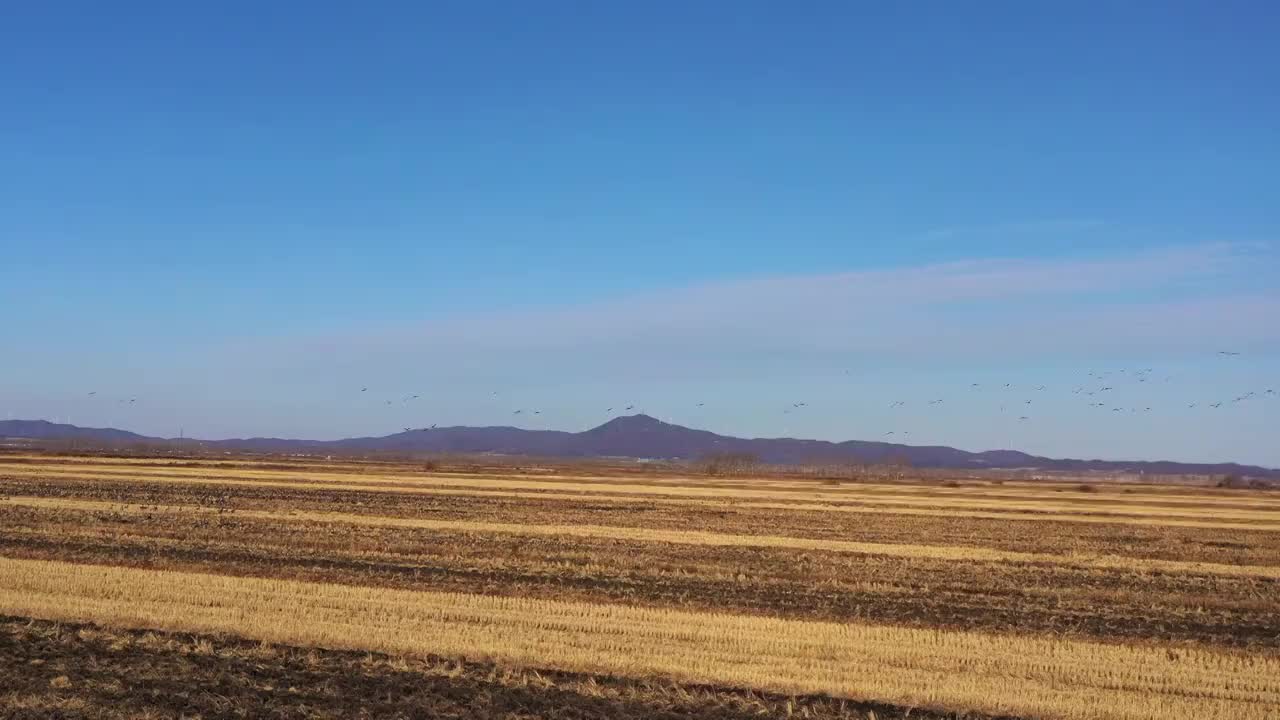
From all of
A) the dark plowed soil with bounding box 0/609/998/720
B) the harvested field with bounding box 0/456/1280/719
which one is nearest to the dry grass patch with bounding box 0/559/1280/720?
the harvested field with bounding box 0/456/1280/719

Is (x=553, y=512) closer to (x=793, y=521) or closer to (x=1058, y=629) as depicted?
(x=793, y=521)

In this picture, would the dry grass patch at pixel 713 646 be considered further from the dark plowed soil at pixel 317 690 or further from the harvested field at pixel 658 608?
the dark plowed soil at pixel 317 690

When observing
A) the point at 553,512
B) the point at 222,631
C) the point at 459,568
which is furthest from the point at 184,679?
the point at 553,512

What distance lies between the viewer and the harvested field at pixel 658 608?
46.4ft

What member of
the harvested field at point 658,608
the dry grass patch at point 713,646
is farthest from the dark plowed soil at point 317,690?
the dry grass patch at point 713,646

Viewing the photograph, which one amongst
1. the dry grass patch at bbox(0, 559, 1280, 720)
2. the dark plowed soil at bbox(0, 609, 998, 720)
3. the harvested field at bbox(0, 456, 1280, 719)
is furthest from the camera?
the dry grass patch at bbox(0, 559, 1280, 720)

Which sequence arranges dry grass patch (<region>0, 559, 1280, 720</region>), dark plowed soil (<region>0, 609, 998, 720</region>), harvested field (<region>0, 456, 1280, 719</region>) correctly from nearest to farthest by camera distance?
1. dark plowed soil (<region>0, 609, 998, 720</region>)
2. harvested field (<region>0, 456, 1280, 719</region>)
3. dry grass patch (<region>0, 559, 1280, 720</region>)

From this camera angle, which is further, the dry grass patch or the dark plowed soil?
the dry grass patch

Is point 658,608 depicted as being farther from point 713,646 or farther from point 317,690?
point 317,690

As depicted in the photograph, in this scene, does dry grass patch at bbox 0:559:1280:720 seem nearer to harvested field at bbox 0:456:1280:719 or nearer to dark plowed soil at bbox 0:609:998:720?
harvested field at bbox 0:456:1280:719

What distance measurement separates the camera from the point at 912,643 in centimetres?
1747

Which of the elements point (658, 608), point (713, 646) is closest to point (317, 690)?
point (713, 646)

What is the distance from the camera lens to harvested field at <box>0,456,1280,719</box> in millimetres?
14133

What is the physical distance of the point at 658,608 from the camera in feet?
66.0
